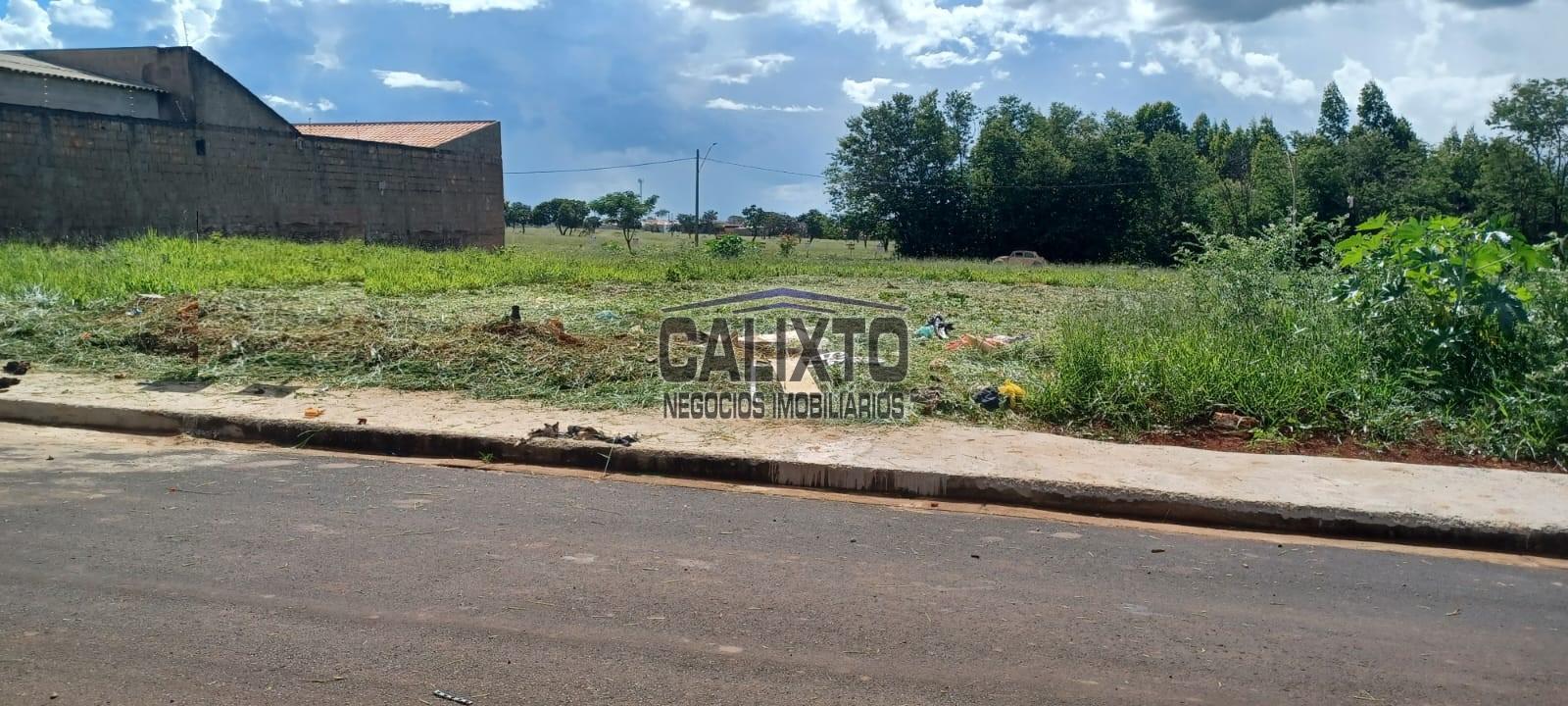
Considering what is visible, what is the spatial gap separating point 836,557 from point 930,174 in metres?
51.1

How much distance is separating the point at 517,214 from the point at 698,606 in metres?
Answer: 80.1

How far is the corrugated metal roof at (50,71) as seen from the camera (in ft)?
80.3

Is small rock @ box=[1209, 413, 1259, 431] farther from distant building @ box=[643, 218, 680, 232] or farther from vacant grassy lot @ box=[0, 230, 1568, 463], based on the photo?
distant building @ box=[643, 218, 680, 232]

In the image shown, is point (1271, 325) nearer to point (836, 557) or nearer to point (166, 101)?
point (836, 557)

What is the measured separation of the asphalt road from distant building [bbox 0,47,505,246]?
18927 millimetres

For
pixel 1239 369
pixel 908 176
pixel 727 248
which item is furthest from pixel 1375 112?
pixel 1239 369

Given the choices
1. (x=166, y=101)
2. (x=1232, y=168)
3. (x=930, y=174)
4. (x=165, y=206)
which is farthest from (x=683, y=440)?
(x=1232, y=168)

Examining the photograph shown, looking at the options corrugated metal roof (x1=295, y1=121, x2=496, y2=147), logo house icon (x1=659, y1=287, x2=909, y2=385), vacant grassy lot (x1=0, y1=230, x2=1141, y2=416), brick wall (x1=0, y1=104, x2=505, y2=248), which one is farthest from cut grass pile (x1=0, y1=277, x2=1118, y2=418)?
corrugated metal roof (x1=295, y1=121, x2=496, y2=147)

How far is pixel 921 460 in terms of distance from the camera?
6.20 m

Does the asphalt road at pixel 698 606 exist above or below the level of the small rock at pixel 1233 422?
below

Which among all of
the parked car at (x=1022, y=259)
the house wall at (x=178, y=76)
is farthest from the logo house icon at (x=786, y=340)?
the parked car at (x=1022, y=259)

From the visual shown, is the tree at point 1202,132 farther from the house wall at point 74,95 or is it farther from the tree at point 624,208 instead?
the house wall at point 74,95

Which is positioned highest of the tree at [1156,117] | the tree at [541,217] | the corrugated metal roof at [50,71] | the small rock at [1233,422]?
the tree at [1156,117]

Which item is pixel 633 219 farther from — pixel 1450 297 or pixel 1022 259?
pixel 1450 297
